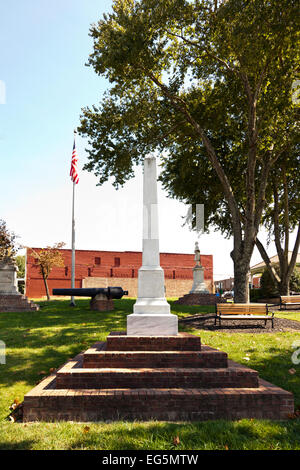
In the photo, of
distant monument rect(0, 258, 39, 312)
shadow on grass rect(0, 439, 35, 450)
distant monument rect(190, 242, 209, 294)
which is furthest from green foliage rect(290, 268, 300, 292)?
shadow on grass rect(0, 439, 35, 450)

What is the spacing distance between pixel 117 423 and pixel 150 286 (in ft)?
9.88

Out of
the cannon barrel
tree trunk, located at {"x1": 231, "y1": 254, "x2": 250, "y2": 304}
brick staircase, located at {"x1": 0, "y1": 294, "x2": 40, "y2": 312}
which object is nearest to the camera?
tree trunk, located at {"x1": 231, "y1": 254, "x2": 250, "y2": 304}

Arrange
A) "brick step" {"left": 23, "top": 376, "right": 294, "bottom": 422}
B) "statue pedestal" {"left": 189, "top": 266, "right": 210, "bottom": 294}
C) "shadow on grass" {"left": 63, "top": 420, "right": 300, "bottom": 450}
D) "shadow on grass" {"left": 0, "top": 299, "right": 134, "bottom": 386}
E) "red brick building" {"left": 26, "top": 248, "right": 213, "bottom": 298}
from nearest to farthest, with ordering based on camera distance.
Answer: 1. "shadow on grass" {"left": 63, "top": 420, "right": 300, "bottom": 450}
2. "brick step" {"left": 23, "top": 376, "right": 294, "bottom": 422}
3. "shadow on grass" {"left": 0, "top": 299, "right": 134, "bottom": 386}
4. "statue pedestal" {"left": 189, "top": 266, "right": 210, "bottom": 294}
5. "red brick building" {"left": 26, "top": 248, "right": 213, "bottom": 298}

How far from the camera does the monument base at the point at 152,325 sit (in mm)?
6141

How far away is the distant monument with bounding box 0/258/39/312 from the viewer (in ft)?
51.7

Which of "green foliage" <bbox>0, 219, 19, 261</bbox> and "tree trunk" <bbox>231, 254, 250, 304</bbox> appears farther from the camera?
"green foliage" <bbox>0, 219, 19, 261</bbox>

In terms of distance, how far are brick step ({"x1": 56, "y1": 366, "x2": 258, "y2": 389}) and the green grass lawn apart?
27.6 inches

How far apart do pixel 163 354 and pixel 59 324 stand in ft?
21.2

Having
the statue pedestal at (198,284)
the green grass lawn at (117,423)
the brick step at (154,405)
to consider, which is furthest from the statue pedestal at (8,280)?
the brick step at (154,405)

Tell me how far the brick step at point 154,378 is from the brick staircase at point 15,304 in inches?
470

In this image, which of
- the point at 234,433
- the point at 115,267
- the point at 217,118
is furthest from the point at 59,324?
the point at 115,267

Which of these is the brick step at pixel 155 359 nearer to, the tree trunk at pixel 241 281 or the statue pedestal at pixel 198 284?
the tree trunk at pixel 241 281

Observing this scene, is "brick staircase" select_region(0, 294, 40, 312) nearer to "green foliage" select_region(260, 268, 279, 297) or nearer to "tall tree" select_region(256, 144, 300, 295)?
"tall tree" select_region(256, 144, 300, 295)
